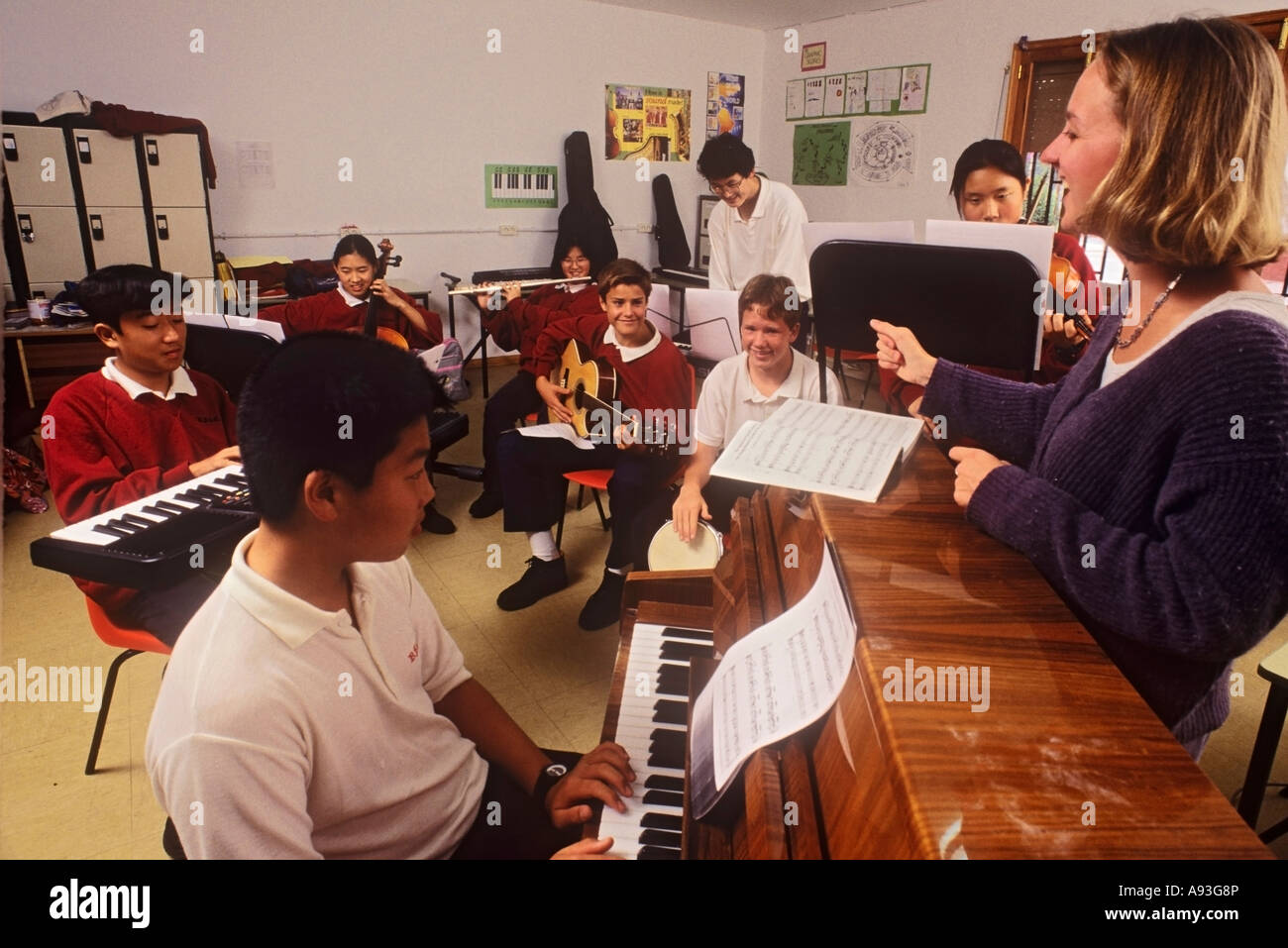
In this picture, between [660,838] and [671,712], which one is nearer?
[660,838]

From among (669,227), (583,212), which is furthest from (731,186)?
(669,227)

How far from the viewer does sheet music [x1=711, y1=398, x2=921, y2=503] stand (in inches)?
36.4

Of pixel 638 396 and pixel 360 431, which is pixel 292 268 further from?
pixel 360 431

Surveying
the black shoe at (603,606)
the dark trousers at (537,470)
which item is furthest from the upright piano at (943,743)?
the dark trousers at (537,470)

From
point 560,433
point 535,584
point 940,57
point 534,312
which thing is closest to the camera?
point 535,584

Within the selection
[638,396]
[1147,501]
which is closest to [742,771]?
[1147,501]

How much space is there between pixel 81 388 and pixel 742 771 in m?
2.01

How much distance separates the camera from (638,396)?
10.3 ft

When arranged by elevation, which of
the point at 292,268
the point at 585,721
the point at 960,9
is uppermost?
the point at 960,9

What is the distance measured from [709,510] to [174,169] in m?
4.22

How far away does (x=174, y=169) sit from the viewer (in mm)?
4742

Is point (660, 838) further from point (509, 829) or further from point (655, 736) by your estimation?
point (509, 829)

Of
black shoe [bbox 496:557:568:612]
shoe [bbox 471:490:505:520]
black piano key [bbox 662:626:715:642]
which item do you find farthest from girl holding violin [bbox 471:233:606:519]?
black piano key [bbox 662:626:715:642]

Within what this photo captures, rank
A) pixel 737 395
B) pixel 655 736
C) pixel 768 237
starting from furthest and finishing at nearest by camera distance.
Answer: pixel 768 237 → pixel 737 395 → pixel 655 736
